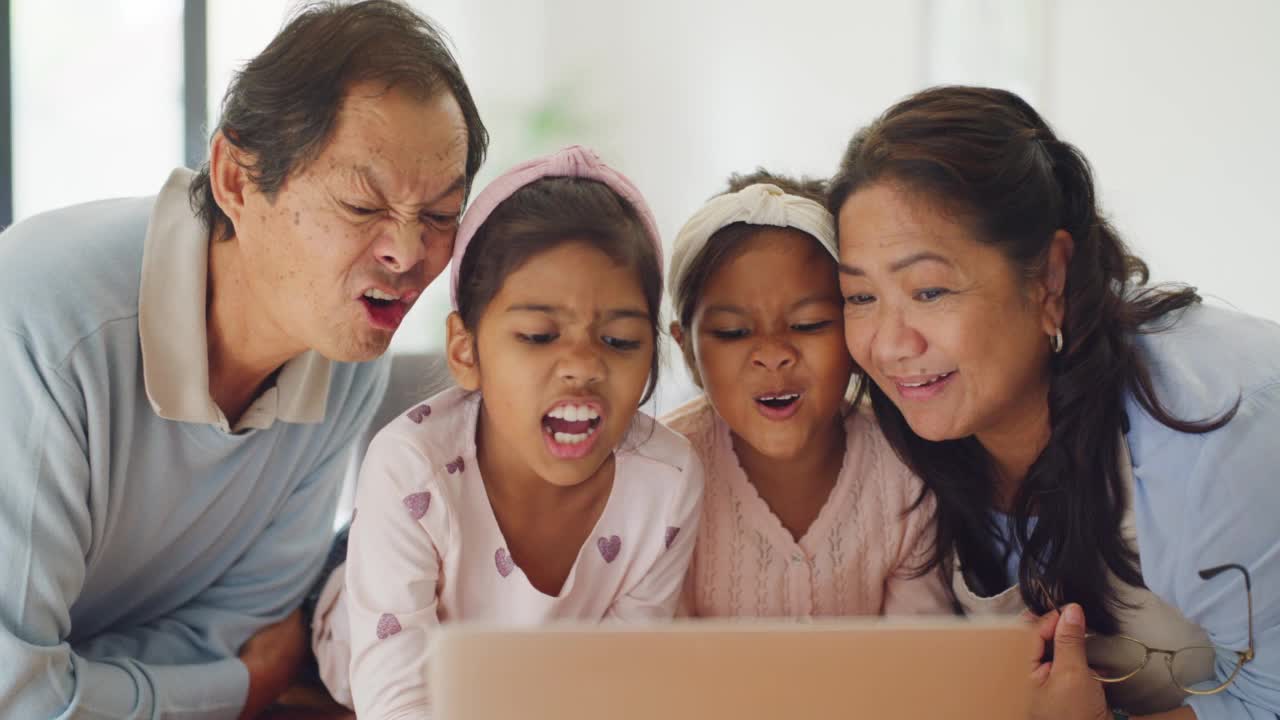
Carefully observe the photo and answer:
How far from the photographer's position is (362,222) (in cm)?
141

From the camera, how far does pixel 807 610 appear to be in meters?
1.64

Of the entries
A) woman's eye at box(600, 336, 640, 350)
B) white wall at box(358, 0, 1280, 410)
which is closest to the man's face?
woman's eye at box(600, 336, 640, 350)

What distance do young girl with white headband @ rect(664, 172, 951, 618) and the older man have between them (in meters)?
0.40

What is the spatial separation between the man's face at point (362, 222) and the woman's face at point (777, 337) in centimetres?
40

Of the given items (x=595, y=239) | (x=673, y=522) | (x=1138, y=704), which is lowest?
(x=1138, y=704)

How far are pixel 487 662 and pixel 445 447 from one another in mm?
794

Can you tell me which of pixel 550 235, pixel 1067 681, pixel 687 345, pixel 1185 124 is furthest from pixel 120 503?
Result: pixel 1185 124

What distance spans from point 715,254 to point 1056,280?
46cm

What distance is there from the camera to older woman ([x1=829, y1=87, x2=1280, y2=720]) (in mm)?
1319

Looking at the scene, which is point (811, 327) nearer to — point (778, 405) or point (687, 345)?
point (778, 405)

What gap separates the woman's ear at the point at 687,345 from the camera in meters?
1.65

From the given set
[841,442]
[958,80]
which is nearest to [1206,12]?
[958,80]

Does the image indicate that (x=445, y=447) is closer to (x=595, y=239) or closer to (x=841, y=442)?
(x=595, y=239)

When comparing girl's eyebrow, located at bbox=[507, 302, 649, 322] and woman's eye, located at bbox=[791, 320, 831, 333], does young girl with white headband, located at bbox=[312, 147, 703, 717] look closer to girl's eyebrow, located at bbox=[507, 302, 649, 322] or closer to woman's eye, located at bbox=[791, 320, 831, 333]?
girl's eyebrow, located at bbox=[507, 302, 649, 322]
